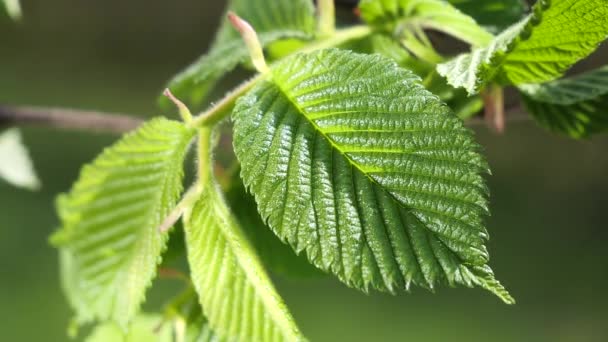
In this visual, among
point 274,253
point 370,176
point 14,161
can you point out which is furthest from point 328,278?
point 370,176

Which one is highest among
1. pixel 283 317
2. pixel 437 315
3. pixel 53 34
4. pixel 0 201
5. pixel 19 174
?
pixel 53 34

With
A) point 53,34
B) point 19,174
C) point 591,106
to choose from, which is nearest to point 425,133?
point 591,106

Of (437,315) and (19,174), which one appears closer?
(19,174)

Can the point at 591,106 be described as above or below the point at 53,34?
below

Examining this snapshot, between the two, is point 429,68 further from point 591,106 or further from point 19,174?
point 19,174

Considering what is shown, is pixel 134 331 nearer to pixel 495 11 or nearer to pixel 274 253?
pixel 274 253
